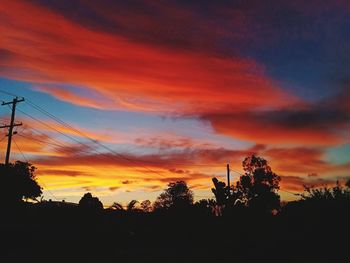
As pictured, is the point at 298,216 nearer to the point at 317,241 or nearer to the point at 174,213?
the point at 317,241

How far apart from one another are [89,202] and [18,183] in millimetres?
25011

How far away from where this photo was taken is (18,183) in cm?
4950

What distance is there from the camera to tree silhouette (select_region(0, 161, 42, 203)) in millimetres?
35537

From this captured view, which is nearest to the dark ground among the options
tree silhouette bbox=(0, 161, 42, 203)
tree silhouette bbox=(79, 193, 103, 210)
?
tree silhouette bbox=(79, 193, 103, 210)

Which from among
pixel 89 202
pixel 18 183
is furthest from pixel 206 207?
pixel 18 183

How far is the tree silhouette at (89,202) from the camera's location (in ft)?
90.9

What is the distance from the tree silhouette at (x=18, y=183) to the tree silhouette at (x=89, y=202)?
305 inches

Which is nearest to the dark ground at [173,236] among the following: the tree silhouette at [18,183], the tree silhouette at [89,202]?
the tree silhouette at [89,202]

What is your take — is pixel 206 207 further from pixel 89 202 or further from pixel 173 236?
pixel 89 202

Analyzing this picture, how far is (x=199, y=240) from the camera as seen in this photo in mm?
26391

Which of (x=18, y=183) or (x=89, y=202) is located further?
(x=18, y=183)

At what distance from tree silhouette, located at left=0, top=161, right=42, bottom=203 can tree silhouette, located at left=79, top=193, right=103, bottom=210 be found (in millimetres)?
7752

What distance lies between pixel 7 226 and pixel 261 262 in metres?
15.0

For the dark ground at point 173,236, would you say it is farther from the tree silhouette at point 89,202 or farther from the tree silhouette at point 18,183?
the tree silhouette at point 18,183
